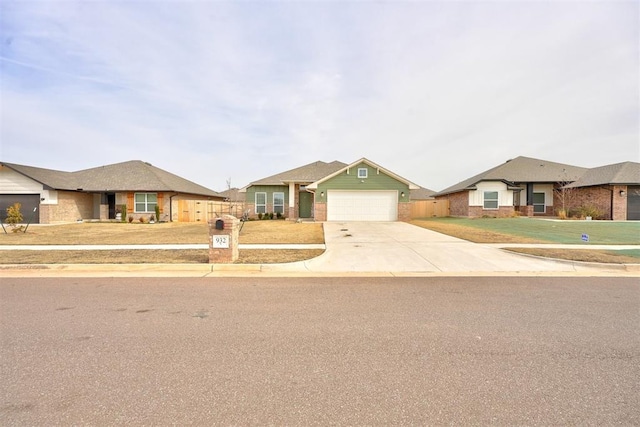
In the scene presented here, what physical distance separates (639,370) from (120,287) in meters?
8.25

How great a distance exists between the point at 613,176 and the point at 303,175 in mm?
24927

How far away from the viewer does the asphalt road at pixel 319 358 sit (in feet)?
→ 8.93

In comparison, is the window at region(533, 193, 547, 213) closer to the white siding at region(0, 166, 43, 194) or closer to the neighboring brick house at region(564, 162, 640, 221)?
the neighboring brick house at region(564, 162, 640, 221)

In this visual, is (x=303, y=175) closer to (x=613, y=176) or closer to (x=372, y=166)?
(x=372, y=166)

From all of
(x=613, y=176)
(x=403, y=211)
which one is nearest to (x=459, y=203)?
(x=403, y=211)

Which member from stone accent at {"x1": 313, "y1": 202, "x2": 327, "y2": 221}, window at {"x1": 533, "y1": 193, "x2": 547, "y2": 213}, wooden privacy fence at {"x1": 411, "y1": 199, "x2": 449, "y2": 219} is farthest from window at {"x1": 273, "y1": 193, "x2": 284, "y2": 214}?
window at {"x1": 533, "y1": 193, "x2": 547, "y2": 213}

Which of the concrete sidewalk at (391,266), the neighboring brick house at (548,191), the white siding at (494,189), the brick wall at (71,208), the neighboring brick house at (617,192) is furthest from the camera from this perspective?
the white siding at (494,189)

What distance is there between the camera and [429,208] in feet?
113

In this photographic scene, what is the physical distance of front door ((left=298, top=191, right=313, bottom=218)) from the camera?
28453 millimetres

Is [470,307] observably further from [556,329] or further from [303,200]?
[303,200]

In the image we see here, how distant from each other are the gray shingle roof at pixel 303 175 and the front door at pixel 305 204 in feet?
4.54

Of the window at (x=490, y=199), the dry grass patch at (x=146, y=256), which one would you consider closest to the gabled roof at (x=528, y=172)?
the window at (x=490, y=199)

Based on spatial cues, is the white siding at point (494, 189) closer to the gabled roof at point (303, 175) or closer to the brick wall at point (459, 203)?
the brick wall at point (459, 203)

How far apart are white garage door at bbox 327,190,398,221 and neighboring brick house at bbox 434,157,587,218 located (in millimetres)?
8591
